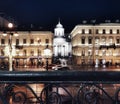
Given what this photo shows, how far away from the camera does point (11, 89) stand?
299cm

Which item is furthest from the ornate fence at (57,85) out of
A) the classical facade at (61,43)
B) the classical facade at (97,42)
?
the classical facade at (61,43)

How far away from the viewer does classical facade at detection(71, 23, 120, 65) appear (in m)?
91.2

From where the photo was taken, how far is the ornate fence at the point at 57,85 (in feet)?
9.64

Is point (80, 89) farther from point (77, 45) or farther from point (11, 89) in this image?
point (77, 45)

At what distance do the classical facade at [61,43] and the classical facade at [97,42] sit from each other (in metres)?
12.2

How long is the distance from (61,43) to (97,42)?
19985 mm

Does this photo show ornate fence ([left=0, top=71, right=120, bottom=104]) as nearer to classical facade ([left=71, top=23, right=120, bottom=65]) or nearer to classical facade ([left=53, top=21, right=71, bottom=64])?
classical facade ([left=71, top=23, right=120, bottom=65])

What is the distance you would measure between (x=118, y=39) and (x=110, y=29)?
10.2 feet

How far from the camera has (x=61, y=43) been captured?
4429 inches

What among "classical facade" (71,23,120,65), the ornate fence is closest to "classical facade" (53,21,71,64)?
"classical facade" (71,23,120,65)

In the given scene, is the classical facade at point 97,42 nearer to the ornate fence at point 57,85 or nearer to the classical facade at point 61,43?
the classical facade at point 61,43

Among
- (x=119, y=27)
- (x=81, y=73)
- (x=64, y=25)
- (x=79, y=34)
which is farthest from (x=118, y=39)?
(x=81, y=73)

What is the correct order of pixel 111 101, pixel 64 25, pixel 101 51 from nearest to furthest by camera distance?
1. pixel 111 101
2. pixel 101 51
3. pixel 64 25

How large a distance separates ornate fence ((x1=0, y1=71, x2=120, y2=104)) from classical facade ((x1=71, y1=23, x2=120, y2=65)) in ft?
288
